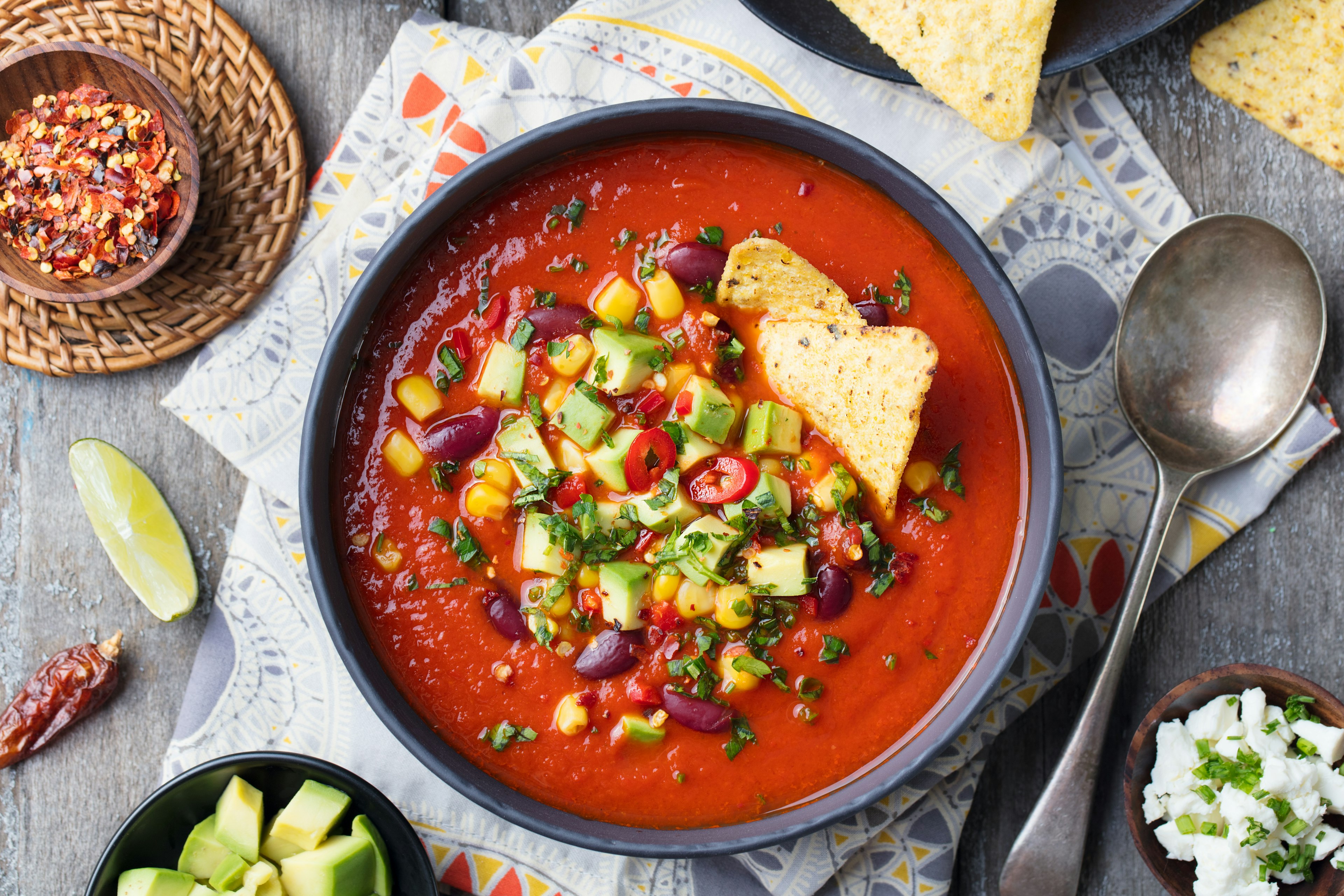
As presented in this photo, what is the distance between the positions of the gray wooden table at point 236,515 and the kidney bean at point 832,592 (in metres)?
1.10

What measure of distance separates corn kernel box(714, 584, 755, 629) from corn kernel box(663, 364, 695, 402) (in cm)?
64

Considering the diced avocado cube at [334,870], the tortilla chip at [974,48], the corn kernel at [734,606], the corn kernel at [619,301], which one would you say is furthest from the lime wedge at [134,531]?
the tortilla chip at [974,48]

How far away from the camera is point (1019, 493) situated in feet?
10.2

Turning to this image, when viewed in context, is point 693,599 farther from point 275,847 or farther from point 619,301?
point 275,847

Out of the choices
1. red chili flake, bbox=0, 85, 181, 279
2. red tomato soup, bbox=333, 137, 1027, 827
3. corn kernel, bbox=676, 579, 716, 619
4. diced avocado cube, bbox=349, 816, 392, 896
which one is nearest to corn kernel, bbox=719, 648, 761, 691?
red tomato soup, bbox=333, 137, 1027, 827

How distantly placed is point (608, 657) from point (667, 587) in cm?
29

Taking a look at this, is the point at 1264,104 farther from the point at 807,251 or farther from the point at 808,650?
the point at 808,650

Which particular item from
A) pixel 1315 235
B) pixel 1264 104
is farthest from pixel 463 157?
pixel 1315 235

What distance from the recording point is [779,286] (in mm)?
2822

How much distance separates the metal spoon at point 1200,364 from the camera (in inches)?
129

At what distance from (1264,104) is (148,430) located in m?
4.44

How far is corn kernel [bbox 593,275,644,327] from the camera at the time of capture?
2945mm

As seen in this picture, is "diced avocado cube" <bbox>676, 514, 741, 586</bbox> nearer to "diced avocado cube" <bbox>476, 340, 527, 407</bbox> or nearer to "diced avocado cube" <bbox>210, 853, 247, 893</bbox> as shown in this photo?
"diced avocado cube" <bbox>476, 340, 527, 407</bbox>

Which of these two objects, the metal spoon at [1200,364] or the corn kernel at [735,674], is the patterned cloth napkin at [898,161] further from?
the corn kernel at [735,674]
